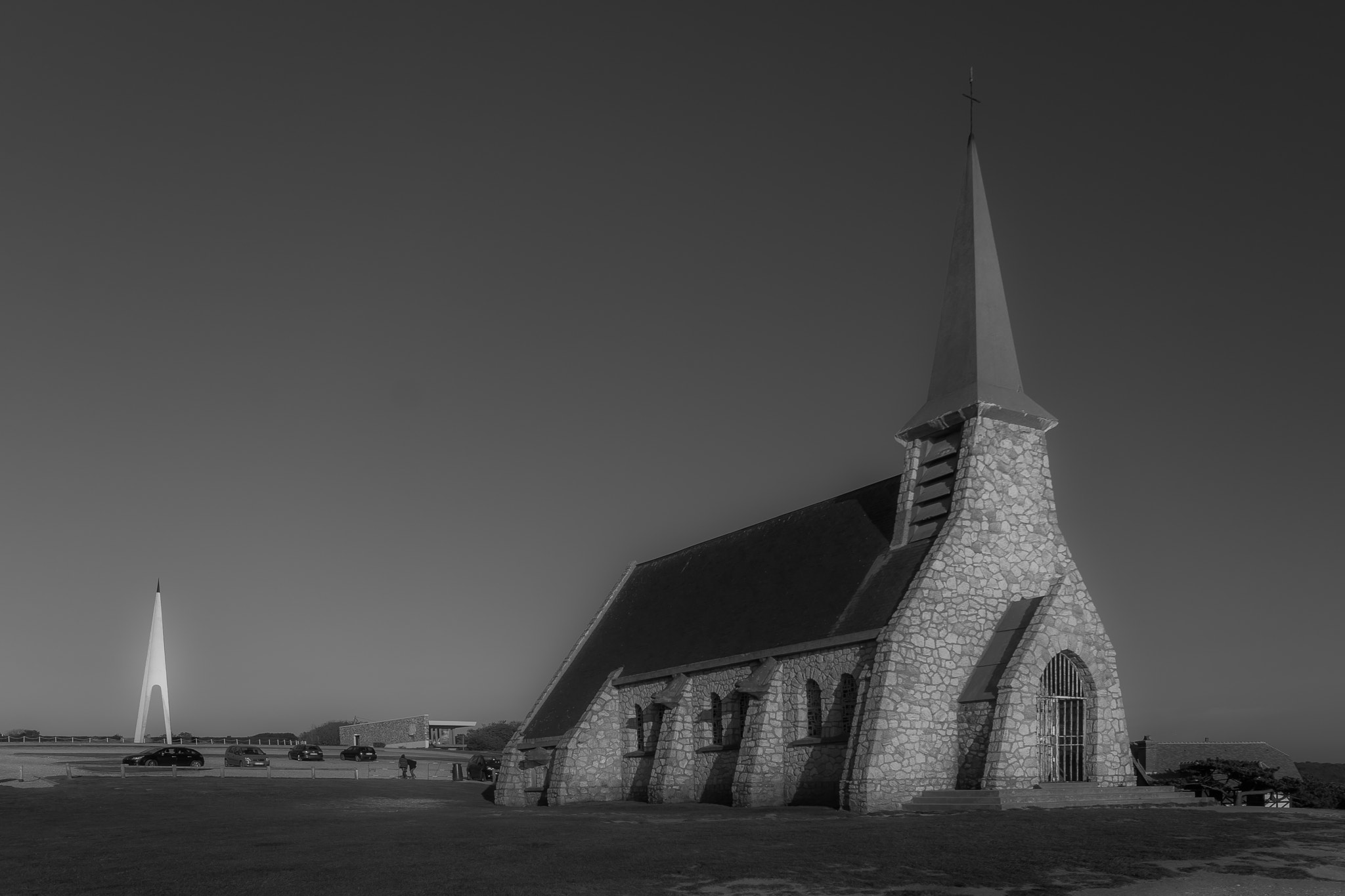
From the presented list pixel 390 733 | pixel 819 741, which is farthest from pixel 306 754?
pixel 819 741

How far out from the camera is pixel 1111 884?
1587 cm

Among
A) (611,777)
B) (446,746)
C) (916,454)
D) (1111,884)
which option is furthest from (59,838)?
(446,746)

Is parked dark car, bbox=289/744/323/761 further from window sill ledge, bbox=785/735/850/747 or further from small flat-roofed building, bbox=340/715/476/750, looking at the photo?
window sill ledge, bbox=785/735/850/747

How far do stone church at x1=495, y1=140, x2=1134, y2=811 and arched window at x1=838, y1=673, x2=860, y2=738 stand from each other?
43 mm

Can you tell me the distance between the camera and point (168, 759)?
60750 millimetres

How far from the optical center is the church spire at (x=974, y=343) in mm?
31984

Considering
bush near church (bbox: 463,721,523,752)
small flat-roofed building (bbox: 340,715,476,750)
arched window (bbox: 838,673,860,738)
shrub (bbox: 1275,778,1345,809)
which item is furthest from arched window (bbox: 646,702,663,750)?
small flat-roofed building (bbox: 340,715,476,750)

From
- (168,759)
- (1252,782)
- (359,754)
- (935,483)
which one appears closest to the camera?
(935,483)

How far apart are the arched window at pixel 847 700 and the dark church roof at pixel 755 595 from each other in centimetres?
118

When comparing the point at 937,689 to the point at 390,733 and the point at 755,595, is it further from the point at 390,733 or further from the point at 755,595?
the point at 390,733

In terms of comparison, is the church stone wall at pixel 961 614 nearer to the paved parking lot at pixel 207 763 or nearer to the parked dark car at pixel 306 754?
the paved parking lot at pixel 207 763

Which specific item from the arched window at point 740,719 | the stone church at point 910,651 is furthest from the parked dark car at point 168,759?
the arched window at point 740,719

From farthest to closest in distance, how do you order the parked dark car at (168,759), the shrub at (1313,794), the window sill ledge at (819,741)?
the parked dark car at (168,759) → the shrub at (1313,794) → the window sill ledge at (819,741)

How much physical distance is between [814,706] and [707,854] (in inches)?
520
